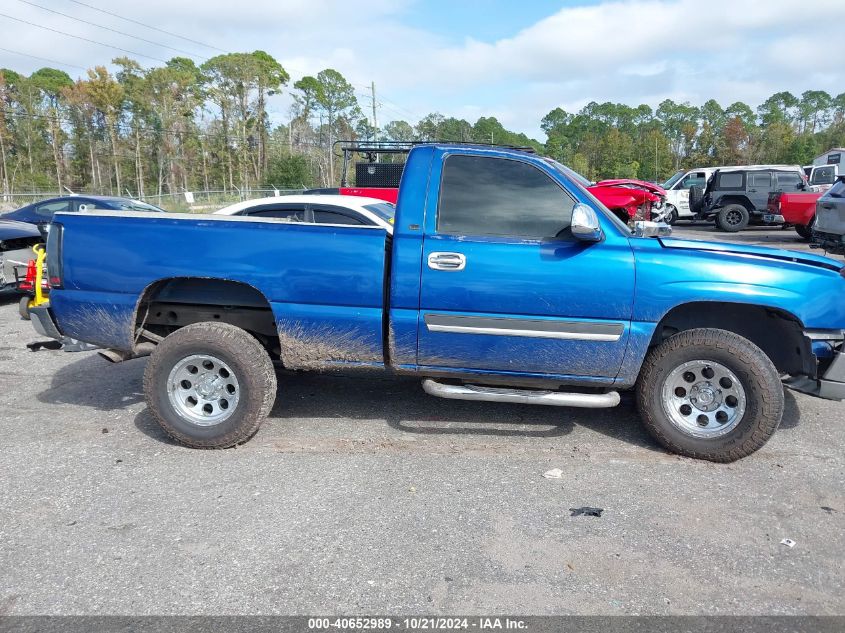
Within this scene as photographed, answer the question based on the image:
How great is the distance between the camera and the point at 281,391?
530cm

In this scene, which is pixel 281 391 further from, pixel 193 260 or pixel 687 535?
pixel 687 535

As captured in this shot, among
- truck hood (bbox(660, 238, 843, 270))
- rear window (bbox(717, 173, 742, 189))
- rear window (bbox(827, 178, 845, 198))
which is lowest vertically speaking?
truck hood (bbox(660, 238, 843, 270))

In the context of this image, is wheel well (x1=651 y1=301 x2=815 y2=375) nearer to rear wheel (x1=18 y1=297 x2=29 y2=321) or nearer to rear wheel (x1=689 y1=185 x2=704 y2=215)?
rear wheel (x1=18 y1=297 x2=29 y2=321)

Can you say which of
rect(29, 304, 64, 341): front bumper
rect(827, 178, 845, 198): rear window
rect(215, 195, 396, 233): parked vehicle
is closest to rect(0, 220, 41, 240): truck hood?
rect(215, 195, 396, 233): parked vehicle

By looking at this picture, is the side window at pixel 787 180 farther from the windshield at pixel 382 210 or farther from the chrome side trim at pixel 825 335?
the chrome side trim at pixel 825 335

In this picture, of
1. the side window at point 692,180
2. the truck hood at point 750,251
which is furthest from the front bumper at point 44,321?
the side window at point 692,180

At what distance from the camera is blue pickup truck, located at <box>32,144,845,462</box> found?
12.7ft

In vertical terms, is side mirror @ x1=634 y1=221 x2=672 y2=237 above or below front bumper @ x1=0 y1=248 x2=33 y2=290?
above

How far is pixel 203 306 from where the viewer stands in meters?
4.51

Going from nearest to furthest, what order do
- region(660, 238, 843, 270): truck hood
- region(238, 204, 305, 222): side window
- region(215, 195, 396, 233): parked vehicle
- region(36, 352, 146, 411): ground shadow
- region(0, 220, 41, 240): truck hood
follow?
region(660, 238, 843, 270): truck hood → region(36, 352, 146, 411): ground shadow → region(215, 195, 396, 233): parked vehicle → region(238, 204, 305, 222): side window → region(0, 220, 41, 240): truck hood

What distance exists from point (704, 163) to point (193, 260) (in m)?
66.1

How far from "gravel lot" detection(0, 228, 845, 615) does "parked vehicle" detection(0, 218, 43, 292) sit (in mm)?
4392

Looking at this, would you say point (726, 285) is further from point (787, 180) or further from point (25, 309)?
point (787, 180)

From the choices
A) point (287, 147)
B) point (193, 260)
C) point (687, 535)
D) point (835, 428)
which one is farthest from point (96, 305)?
point (287, 147)
